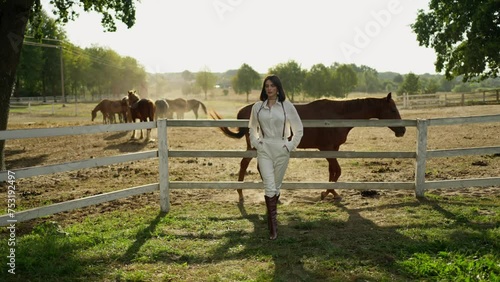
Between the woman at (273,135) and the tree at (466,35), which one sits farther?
the tree at (466,35)

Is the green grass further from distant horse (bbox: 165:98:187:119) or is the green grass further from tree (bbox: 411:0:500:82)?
distant horse (bbox: 165:98:187:119)

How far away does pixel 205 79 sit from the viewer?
117250 mm

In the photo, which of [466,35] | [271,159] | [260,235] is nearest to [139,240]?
[260,235]

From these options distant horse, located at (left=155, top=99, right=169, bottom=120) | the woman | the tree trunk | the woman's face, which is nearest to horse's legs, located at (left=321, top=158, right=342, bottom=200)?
the woman

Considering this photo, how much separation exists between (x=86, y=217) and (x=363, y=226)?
447cm

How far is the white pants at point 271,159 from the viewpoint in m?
4.75

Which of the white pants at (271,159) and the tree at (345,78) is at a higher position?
the tree at (345,78)

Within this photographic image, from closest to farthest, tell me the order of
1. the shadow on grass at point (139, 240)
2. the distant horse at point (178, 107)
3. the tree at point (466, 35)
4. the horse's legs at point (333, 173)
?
the shadow on grass at point (139, 240), the horse's legs at point (333, 173), the tree at point (466, 35), the distant horse at point (178, 107)

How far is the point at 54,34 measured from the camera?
64.0 m

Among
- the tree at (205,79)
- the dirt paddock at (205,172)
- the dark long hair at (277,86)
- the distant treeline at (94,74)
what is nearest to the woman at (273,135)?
the dark long hair at (277,86)

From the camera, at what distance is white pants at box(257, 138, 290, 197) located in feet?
15.6

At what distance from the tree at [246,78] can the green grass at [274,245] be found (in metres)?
87.9

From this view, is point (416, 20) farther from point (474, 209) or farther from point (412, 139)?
point (474, 209)

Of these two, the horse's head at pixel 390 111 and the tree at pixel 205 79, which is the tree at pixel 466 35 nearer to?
the horse's head at pixel 390 111
